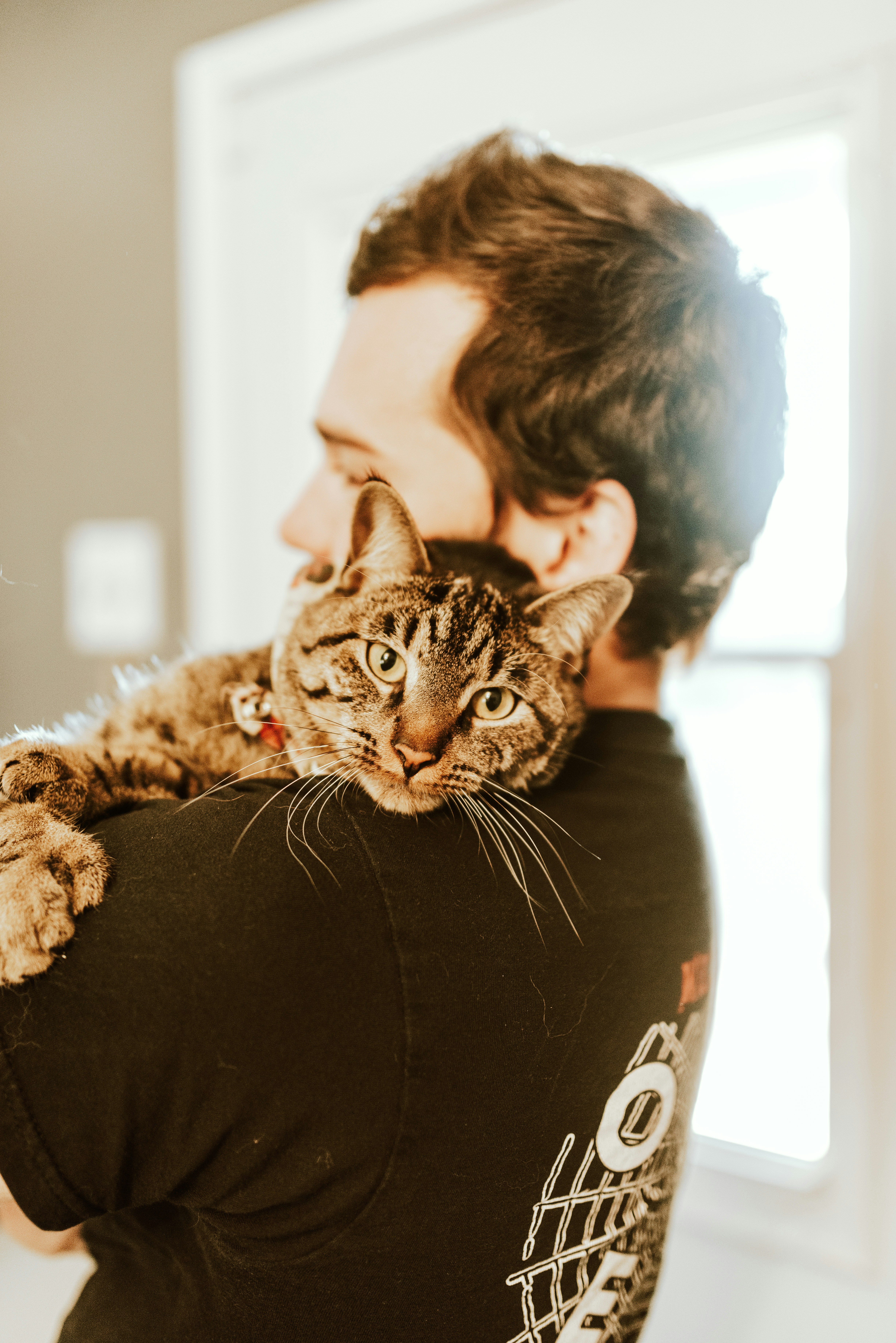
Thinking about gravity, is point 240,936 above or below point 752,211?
below

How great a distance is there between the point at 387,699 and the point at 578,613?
0.17 metres

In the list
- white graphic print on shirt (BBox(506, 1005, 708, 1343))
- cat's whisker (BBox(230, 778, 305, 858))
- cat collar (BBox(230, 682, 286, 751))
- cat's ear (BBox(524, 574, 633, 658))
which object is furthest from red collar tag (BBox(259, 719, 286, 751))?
white graphic print on shirt (BBox(506, 1005, 708, 1343))

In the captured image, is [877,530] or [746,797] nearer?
[877,530]

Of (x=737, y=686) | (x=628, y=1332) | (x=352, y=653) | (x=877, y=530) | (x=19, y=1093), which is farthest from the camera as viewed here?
(x=737, y=686)

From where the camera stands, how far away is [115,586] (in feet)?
2.77

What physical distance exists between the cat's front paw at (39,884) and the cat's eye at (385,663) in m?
0.24

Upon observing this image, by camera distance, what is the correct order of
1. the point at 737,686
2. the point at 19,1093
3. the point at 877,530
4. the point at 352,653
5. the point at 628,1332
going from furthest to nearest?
the point at 737,686, the point at 877,530, the point at 628,1332, the point at 352,653, the point at 19,1093

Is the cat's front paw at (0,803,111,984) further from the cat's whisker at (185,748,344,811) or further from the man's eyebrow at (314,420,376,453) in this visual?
the man's eyebrow at (314,420,376,453)

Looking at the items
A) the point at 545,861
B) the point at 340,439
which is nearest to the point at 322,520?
the point at 340,439

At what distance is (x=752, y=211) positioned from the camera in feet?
2.66

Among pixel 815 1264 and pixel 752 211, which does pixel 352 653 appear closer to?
pixel 752 211

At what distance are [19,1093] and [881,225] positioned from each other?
39.5 inches

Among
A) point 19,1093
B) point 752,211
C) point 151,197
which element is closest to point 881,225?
point 752,211

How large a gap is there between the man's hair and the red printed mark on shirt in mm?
273
